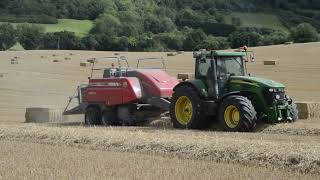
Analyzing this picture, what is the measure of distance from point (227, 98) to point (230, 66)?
1259mm

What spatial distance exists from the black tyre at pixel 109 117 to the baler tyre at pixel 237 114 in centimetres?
Result: 475

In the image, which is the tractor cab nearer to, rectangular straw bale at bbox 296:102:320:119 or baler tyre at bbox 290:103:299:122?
baler tyre at bbox 290:103:299:122

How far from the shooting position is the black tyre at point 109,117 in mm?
19734

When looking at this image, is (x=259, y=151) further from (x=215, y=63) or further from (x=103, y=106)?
(x=103, y=106)

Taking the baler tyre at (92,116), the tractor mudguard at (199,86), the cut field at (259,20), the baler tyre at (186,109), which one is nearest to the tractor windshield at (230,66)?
the tractor mudguard at (199,86)

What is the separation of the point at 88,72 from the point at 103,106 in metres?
22.7

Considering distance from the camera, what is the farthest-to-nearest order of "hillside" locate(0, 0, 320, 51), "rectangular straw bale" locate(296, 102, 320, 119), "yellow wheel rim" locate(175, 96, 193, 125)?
"hillside" locate(0, 0, 320, 51) < "rectangular straw bale" locate(296, 102, 320, 119) < "yellow wheel rim" locate(175, 96, 193, 125)

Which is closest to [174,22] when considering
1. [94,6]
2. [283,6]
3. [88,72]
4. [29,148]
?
[94,6]

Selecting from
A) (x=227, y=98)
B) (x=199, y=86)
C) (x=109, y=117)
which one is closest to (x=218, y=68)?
(x=199, y=86)

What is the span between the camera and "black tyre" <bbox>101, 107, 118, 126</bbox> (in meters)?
19.7

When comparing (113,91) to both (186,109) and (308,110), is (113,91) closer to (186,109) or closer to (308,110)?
(186,109)

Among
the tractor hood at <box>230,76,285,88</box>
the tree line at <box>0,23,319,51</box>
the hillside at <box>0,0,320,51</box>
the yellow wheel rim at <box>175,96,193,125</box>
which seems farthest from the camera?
the hillside at <box>0,0,320,51</box>

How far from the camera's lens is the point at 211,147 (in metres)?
11.4

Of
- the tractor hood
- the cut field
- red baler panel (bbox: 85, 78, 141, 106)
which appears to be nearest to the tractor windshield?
the tractor hood
